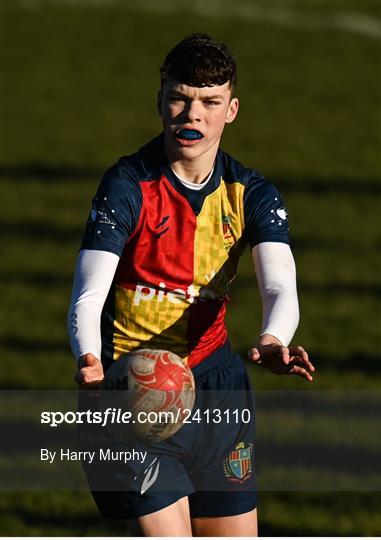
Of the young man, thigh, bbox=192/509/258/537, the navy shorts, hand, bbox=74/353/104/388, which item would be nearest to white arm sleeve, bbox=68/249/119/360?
the young man

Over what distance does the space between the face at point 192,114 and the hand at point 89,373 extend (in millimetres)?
1214

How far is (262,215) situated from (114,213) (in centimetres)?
82

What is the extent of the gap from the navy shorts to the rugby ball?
0.28 metres

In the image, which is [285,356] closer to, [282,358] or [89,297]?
[282,358]

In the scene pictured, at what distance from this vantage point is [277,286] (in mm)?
7047

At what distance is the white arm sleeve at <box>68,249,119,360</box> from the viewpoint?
Answer: 21.7 feet

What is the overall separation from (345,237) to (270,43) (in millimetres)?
15156

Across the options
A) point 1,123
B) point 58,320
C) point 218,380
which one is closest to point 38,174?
point 1,123

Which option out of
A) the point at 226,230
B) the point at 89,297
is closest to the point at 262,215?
the point at 226,230

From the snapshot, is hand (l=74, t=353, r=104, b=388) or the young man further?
the young man

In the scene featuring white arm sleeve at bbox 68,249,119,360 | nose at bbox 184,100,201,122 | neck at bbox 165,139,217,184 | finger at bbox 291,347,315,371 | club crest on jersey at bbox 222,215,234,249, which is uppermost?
nose at bbox 184,100,201,122

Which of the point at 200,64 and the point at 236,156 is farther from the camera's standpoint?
the point at 236,156

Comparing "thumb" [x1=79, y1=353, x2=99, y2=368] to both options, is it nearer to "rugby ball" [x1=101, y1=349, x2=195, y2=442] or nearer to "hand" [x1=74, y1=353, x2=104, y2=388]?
"hand" [x1=74, y1=353, x2=104, y2=388]

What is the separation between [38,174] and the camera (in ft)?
88.6
